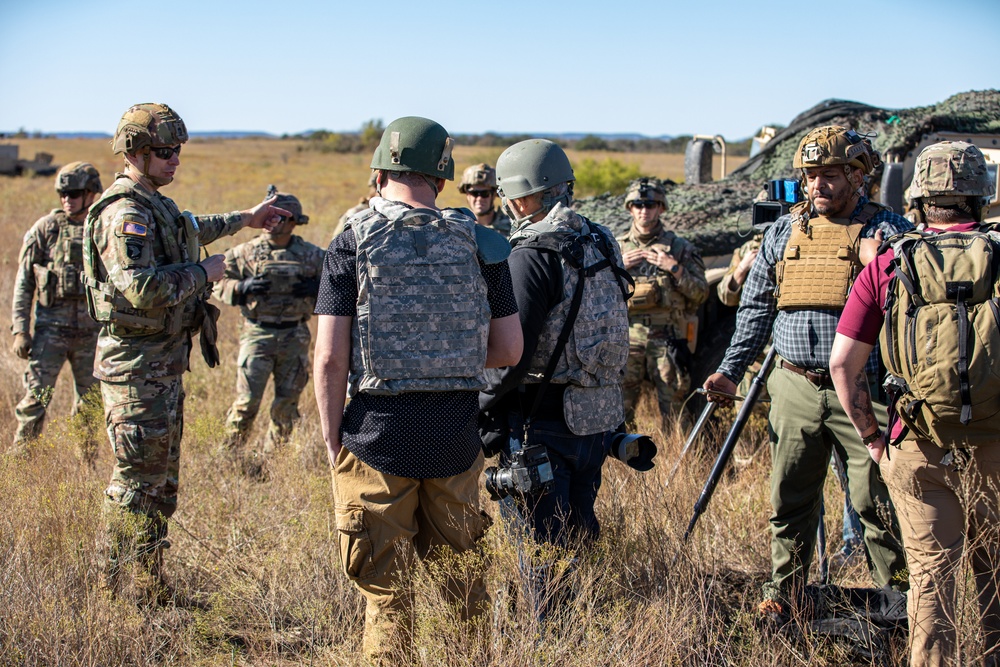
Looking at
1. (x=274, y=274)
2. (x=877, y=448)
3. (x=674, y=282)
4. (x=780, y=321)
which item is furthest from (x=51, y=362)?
(x=877, y=448)

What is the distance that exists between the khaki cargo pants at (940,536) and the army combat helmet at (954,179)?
0.76 metres

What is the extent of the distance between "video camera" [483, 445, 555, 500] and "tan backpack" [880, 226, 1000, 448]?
116cm

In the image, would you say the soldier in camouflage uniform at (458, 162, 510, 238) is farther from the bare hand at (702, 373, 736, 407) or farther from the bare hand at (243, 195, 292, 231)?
the bare hand at (702, 373, 736, 407)

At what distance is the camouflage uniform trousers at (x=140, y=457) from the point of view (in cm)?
379

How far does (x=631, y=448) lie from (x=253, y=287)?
3599 mm

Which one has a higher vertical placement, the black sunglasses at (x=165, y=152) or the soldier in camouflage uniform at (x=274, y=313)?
the black sunglasses at (x=165, y=152)

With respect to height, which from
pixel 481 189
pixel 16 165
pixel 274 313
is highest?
pixel 16 165

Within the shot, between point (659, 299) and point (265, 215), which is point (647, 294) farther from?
point (265, 215)

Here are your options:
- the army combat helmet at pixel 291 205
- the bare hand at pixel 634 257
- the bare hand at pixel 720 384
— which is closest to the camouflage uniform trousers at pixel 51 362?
the army combat helmet at pixel 291 205

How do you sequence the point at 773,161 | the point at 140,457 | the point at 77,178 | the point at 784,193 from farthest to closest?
the point at 773,161
the point at 77,178
the point at 784,193
the point at 140,457

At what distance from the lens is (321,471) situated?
5.01m

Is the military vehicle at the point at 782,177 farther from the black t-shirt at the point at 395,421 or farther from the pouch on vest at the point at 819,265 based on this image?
the black t-shirt at the point at 395,421

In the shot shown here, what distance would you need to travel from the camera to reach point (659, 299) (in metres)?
6.18

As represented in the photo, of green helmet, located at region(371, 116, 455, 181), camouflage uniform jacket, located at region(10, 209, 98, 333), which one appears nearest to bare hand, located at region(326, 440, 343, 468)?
green helmet, located at region(371, 116, 455, 181)
